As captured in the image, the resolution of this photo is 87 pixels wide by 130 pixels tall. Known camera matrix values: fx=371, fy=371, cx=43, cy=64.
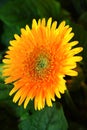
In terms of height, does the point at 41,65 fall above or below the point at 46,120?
above

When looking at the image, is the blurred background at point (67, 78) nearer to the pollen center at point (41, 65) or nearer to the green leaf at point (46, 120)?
the green leaf at point (46, 120)

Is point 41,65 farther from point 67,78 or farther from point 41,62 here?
point 67,78

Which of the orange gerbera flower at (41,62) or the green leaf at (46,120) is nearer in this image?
the orange gerbera flower at (41,62)

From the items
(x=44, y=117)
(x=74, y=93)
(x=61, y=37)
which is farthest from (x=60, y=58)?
(x=74, y=93)

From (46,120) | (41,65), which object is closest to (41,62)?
(41,65)

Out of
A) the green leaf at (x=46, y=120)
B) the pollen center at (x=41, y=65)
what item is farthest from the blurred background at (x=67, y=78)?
the pollen center at (x=41, y=65)

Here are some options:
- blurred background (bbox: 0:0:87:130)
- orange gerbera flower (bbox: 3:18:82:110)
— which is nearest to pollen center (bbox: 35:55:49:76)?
orange gerbera flower (bbox: 3:18:82:110)

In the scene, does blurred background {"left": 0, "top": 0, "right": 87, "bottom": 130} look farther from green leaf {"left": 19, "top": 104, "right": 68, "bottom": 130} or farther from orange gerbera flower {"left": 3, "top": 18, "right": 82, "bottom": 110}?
orange gerbera flower {"left": 3, "top": 18, "right": 82, "bottom": 110}

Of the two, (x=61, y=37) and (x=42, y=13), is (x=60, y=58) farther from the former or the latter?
(x=42, y=13)
